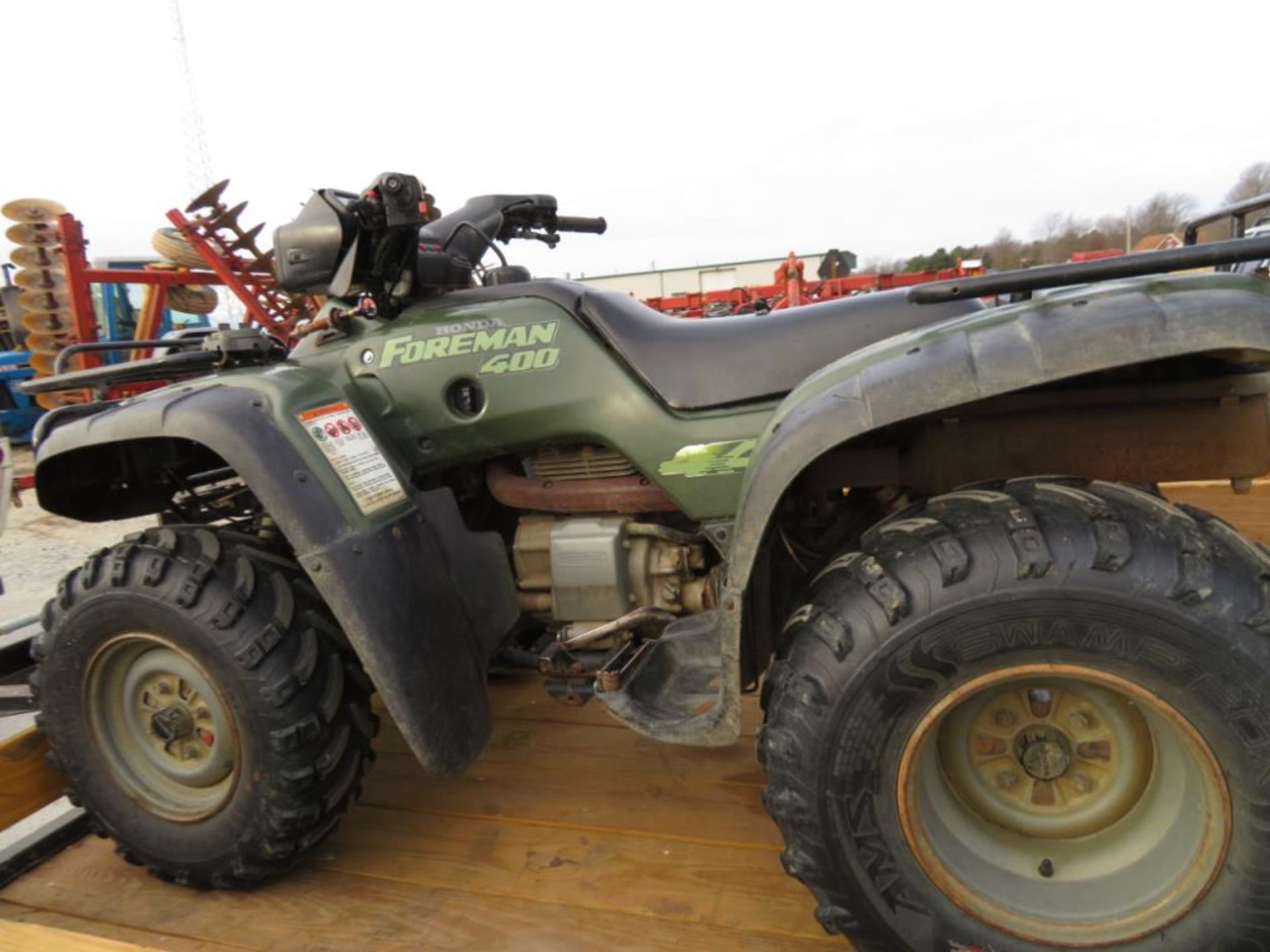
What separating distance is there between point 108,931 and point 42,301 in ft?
25.4

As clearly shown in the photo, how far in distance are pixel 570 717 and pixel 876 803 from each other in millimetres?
1453

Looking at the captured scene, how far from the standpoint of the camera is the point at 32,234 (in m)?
7.44

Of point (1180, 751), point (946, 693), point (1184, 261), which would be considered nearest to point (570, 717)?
point (946, 693)

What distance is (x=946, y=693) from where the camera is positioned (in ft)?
4.61

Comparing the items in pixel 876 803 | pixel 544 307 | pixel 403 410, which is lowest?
pixel 876 803

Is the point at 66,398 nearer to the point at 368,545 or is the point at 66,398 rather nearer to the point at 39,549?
the point at 39,549

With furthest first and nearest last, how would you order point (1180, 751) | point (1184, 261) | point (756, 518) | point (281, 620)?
1. point (281, 620)
2. point (756, 518)
3. point (1180, 751)
4. point (1184, 261)

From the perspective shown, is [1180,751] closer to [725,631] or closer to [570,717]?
[725,631]

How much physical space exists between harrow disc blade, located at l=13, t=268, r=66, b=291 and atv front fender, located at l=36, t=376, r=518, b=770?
272 inches

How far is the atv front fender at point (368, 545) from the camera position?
1.82 metres

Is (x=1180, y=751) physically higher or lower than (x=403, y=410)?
lower

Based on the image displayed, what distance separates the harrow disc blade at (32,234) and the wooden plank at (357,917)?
7346 mm

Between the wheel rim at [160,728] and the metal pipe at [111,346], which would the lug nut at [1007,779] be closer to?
the wheel rim at [160,728]

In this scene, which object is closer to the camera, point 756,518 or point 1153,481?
point 756,518
